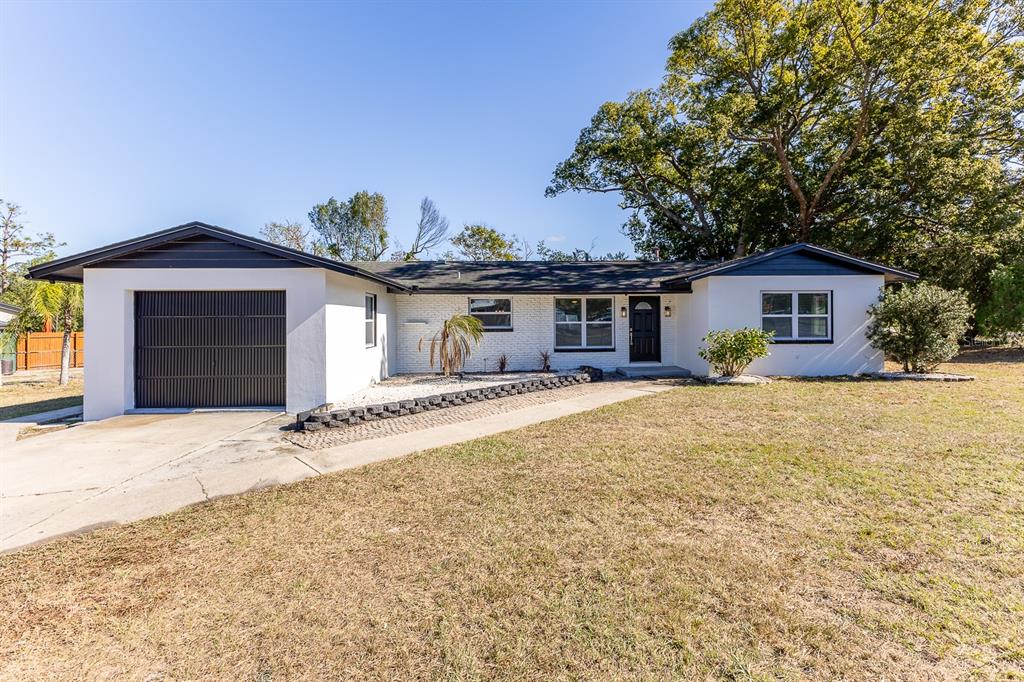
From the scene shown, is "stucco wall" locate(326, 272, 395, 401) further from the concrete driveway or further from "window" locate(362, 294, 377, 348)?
the concrete driveway

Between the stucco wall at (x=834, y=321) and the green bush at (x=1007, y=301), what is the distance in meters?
9.62

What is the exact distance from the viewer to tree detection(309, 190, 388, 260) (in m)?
35.4

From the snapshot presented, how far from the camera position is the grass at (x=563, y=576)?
2365 mm

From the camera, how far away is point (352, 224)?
35.6 meters

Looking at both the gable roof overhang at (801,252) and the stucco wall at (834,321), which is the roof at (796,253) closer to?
the gable roof overhang at (801,252)

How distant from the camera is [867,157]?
1980cm

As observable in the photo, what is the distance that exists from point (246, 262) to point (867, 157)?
2477cm

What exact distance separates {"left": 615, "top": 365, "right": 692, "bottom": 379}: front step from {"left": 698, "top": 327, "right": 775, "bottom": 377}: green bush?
1340 millimetres

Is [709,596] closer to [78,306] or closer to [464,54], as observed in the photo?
[464,54]

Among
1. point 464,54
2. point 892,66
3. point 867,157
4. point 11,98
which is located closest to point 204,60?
point 11,98

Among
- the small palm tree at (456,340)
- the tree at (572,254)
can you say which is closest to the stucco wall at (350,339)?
the small palm tree at (456,340)

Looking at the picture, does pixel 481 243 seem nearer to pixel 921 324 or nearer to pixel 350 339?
pixel 350 339

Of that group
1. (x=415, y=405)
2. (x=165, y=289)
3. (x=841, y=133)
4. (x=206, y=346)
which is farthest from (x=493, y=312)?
(x=841, y=133)

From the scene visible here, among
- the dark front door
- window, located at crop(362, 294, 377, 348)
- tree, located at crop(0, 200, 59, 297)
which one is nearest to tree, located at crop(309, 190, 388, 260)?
tree, located at crop(0, 200, 59, 297)
